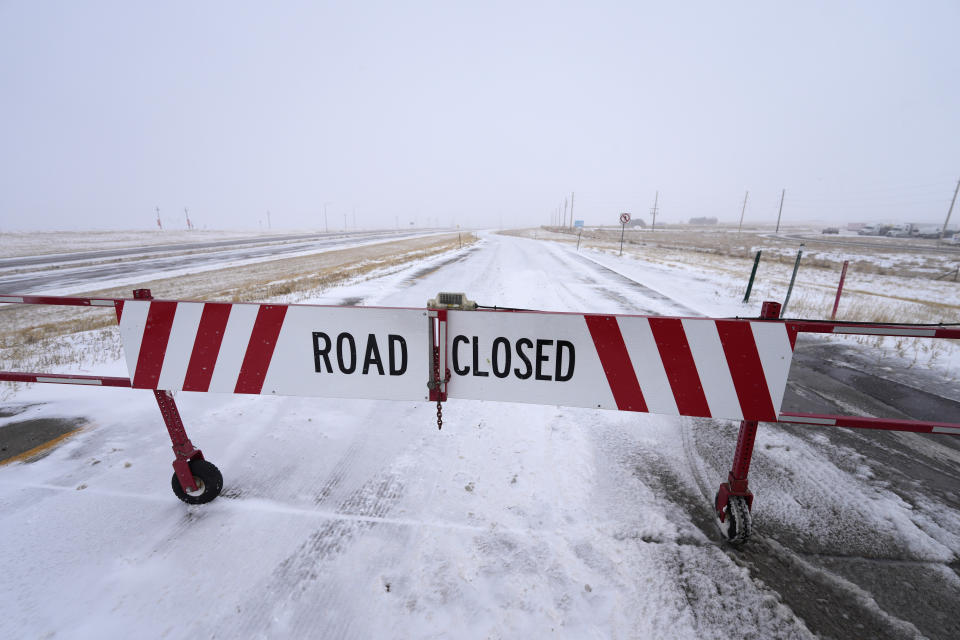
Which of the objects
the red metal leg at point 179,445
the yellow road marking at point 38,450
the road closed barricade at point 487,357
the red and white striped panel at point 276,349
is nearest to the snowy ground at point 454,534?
the yellow road marking at point 38,450

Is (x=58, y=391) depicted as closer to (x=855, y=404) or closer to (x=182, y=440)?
(x=182, y=440)

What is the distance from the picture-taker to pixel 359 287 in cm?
1132

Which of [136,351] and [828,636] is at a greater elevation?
[136,351]

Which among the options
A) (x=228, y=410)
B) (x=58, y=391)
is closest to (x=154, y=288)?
(x=58, y=391)

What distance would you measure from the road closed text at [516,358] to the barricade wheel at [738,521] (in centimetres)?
141

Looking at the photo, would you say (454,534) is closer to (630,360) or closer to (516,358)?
(516,358)

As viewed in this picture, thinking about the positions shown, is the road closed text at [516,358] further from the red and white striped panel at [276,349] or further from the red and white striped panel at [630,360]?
the red and white striped panel at [276,349]

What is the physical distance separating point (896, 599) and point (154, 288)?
58.3 ft

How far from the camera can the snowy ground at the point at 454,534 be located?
2.03 metres

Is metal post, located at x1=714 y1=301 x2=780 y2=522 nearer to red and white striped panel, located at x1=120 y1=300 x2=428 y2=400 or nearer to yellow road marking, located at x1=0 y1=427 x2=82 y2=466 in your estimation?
red and white striped panel, located at x1=120 y1=300 x2=428 y2=400

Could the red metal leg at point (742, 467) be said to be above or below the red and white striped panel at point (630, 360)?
below

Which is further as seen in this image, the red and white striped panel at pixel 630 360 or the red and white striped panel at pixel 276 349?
the red and white striped panel at pixel 276 349

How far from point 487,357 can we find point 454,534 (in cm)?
120

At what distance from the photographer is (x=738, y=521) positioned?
246cm
